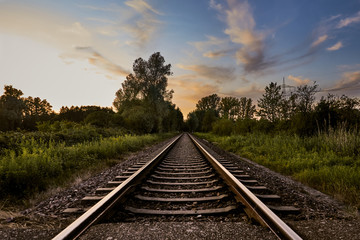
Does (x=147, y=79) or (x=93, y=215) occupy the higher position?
(x=147, y=79)

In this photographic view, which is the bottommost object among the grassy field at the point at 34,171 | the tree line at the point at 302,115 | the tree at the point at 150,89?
the grassy field at the point at 34,171

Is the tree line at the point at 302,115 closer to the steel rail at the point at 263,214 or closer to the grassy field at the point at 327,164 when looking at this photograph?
the grassy field at the point at 327,164

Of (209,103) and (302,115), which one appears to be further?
(209,103)

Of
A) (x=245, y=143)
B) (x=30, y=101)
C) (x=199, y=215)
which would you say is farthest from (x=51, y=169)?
(x=30, y=101)

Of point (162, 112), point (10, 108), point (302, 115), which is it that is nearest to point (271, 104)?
point (302, 115)

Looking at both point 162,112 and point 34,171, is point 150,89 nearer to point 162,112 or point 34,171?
point 162,112

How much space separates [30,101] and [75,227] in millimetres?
72806

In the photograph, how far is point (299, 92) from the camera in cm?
1198

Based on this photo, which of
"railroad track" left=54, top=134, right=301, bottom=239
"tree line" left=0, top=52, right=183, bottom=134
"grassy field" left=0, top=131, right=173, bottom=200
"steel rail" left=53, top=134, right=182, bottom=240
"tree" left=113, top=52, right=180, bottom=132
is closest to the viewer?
"steel rail" left=53, top=134, right=182, bottom=240

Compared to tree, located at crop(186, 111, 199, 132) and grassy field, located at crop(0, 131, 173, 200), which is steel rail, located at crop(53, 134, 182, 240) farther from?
tree, located at crop(186, 111, 199, 132)

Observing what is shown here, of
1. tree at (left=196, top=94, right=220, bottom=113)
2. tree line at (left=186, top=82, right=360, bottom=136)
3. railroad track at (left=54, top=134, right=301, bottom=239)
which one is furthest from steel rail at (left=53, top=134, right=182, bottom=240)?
Answer: tree at (left=196, top=94, right=220, bottom=113)

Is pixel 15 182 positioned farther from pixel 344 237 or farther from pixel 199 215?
pixel 344 237

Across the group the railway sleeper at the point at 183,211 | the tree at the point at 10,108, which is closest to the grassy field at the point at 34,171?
the railway sleeper at the point at 183,211

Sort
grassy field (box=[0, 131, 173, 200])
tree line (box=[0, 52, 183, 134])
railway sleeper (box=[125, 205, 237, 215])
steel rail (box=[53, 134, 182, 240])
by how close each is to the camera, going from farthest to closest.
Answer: tree line (box=[0, 52, 183, 134]), grassy field (box=[0, 131, 173, 200]), railway sleeper (box=[125, 205, 237, 215]), steel rail (box=[53, 134, 182, 240])
